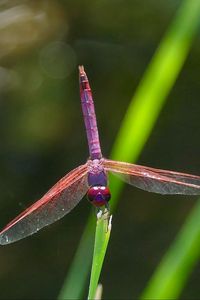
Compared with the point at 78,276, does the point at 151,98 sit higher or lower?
higher

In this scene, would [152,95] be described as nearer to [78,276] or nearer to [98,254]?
[78,276]

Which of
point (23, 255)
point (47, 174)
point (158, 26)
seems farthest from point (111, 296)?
point (158, 26)

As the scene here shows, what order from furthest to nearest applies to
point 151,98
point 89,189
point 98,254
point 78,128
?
point 78,128 → point 151,98 → point 89,189 → point 98,254

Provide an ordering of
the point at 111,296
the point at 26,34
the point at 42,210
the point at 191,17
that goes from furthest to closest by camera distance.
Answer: the point at 26,34, the point at 111,296, the point at 191,17, the point at 42,210

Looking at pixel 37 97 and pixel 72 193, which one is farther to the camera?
pixel 37 97

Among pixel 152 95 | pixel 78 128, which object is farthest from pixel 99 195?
pixel 78 128

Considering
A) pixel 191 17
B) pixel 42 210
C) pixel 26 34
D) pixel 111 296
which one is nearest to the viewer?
pixel 42 210

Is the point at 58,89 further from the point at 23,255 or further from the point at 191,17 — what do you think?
the point at 191,17
